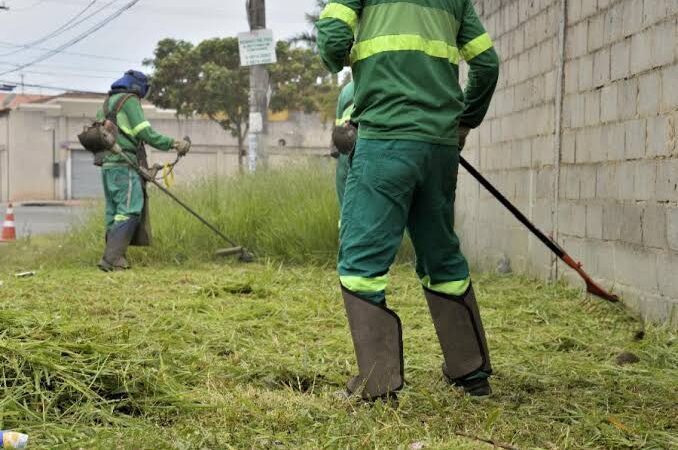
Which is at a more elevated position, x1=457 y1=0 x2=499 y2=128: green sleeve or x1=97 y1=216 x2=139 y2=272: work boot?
x1=457 y1=0 x2=499 y2=128: green sleeve

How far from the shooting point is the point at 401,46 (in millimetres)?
3520

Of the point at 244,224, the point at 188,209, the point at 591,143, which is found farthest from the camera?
the point at 244,224

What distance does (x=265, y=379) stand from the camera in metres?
3.92

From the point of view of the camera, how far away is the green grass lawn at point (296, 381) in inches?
119

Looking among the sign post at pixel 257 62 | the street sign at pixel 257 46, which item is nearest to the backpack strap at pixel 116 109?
the sign post at pixel 257 62

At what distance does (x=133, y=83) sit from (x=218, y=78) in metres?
23.8

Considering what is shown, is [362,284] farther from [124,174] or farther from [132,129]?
[132,129]

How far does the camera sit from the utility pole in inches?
540

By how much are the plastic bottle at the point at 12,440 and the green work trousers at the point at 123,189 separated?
19.6ft

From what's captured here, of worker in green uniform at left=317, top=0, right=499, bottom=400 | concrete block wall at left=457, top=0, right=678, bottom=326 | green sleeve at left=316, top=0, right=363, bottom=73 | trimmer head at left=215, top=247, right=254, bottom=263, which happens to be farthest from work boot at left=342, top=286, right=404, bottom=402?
trimmer head at left=215, top=247, right=254, bottom=263

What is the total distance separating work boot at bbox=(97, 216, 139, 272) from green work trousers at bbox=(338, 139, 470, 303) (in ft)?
17.6

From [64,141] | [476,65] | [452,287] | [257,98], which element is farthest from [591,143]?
[64,141]

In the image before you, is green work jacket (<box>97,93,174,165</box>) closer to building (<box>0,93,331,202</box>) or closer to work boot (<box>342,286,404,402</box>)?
work boot (<box>342,286,404,402</box>)

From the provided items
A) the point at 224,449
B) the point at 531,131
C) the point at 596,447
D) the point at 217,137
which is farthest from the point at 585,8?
the point at 217,137
